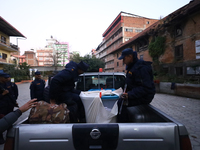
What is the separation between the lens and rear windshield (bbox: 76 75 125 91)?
3998 millimetres

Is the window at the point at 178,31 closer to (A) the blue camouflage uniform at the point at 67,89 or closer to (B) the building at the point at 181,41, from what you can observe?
(B) the building at the point at 181,41

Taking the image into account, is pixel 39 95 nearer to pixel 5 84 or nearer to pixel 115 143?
pixel 5 84

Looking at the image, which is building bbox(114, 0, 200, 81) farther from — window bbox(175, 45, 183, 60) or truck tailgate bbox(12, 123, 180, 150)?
truck tailgate bbox(12, 123, 180, 150)

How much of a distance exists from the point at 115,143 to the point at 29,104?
1.16 metres

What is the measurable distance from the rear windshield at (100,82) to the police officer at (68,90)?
4.65ft

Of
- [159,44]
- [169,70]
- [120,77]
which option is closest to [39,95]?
[120,77]

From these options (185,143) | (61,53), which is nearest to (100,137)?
(185,143)

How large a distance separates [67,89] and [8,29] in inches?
1168

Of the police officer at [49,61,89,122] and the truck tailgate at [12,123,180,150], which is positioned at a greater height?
the police officer at [49,61,89,122]

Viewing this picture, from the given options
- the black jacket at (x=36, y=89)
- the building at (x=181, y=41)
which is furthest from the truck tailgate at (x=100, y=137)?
the building at (x=181, y=41)

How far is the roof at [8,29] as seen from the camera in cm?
2196

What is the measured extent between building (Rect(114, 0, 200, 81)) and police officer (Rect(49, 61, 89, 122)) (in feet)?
34.7

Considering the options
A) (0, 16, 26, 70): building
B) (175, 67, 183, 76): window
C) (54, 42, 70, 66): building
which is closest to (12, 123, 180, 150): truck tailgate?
(175, 67, 183, 76): window

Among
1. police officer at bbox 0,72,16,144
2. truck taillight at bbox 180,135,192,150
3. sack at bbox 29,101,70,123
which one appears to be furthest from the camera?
police officer at bbox 0,72,16,144
